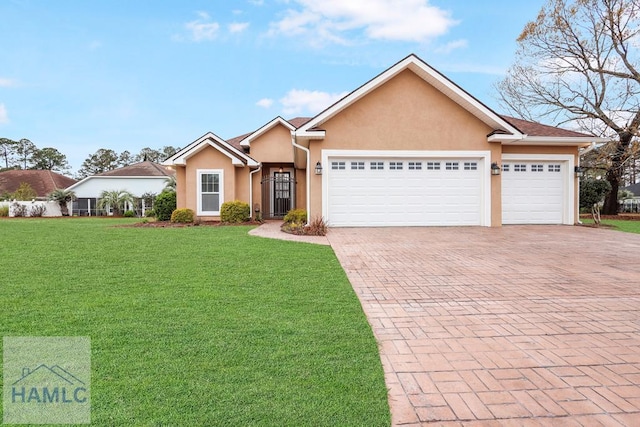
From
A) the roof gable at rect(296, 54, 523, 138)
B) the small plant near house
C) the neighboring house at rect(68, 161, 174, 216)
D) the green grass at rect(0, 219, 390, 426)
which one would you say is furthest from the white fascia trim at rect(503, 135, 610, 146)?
the neighboring house at rect(68, 161, 174, 216)

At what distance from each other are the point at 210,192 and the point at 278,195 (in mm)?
4234

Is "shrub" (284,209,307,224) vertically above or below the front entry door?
below

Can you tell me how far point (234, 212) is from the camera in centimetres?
1611

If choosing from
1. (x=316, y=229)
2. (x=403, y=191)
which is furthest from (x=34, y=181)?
(x=403, y=191)

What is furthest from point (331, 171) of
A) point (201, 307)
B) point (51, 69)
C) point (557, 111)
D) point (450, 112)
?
point (557, 111)

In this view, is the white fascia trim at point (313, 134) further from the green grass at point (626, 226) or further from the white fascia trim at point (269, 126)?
the green grass at point (626, 226)

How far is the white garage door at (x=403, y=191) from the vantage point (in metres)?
13.5

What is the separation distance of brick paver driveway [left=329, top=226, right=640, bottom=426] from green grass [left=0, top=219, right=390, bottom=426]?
1.21 ft

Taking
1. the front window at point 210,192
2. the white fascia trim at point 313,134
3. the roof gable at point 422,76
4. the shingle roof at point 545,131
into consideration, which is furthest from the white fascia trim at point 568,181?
the front window at point 210,192

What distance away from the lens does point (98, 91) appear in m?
21.5

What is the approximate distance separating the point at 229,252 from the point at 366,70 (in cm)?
→ 1842

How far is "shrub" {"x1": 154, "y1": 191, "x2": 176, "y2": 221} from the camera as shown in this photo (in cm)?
1748

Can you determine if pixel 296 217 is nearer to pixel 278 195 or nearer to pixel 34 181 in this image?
pixel 278 195

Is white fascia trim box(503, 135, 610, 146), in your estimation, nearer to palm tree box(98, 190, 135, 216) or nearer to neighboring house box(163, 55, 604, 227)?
neighboring house box(163, 55, 604, 227)
